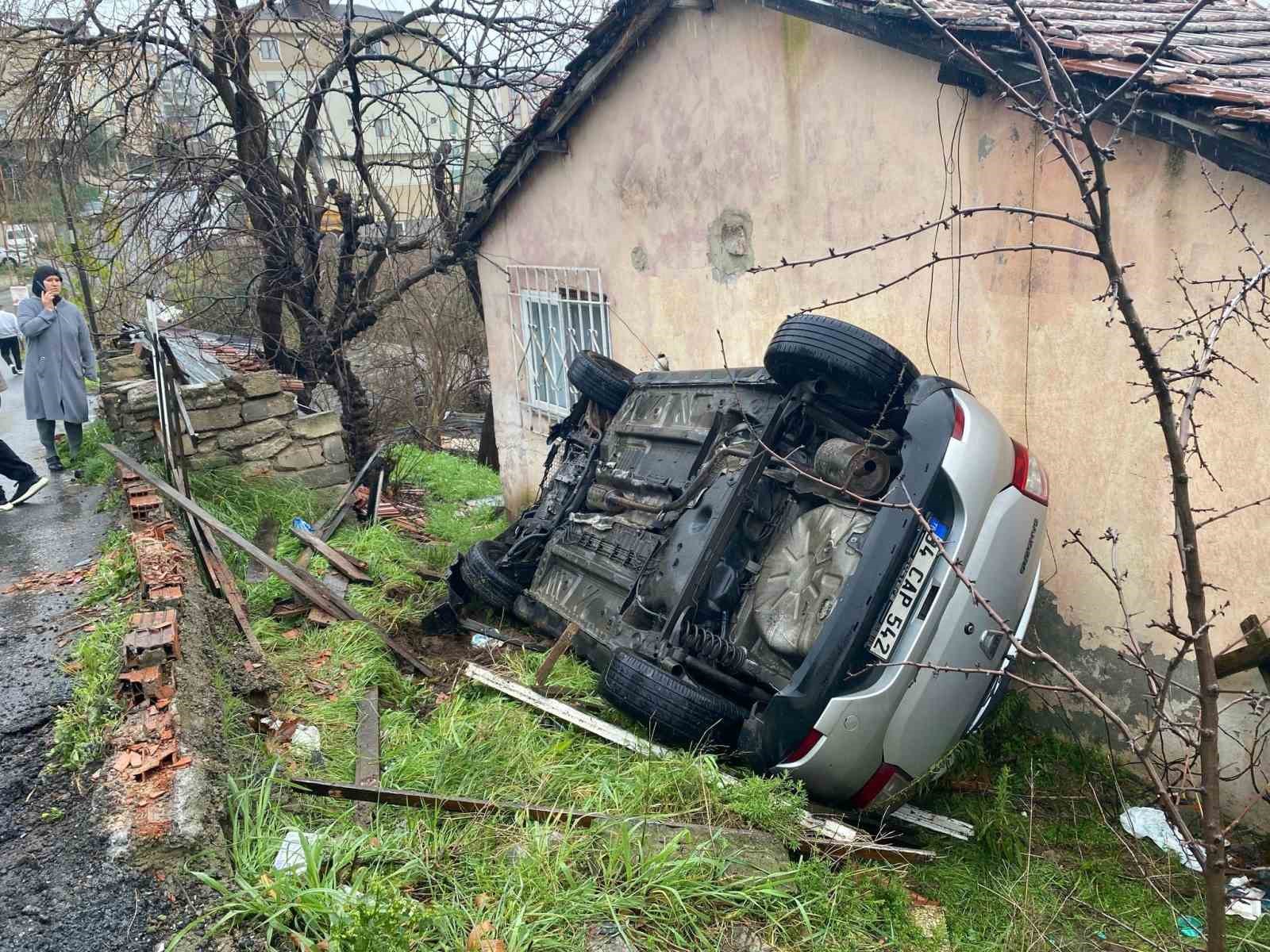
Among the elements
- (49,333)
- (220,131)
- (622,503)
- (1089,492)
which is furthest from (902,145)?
(220,131)

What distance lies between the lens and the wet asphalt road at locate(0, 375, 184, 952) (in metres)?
2.46

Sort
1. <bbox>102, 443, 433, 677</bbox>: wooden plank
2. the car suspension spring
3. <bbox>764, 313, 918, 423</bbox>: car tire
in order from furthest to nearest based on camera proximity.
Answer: <bbox>102, 443, 433, 677</bbox>: wooden plank → <bbox>764, 313, 918, 423</bbox>: car tire → the car suspension spring

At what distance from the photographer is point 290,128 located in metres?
9.95

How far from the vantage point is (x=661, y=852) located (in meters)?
2.96

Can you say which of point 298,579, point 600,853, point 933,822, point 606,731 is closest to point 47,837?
point 600,853

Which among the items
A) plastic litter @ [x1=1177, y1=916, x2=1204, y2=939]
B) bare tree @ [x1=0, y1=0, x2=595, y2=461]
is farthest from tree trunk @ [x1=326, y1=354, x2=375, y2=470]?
plastic litter @ [x1=1177, y1=916, x2=1204, y2=939]

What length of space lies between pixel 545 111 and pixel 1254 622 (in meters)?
6.54

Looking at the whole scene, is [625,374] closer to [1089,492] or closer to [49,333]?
[1089,492]

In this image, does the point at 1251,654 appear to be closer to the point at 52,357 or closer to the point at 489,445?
the point at 52,357

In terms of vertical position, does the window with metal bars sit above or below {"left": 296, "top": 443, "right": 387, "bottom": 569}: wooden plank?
above

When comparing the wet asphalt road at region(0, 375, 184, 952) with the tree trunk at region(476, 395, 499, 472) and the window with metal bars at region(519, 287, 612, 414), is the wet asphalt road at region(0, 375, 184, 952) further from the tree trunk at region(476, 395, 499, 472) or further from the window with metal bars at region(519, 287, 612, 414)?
the tree trunk at region(476, 395, 499, 472)

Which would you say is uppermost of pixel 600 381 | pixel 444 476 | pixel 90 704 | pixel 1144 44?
pixel 1144 44

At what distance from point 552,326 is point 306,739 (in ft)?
18.2

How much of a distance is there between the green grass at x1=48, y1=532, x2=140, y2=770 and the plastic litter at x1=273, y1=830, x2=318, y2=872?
92 cm
